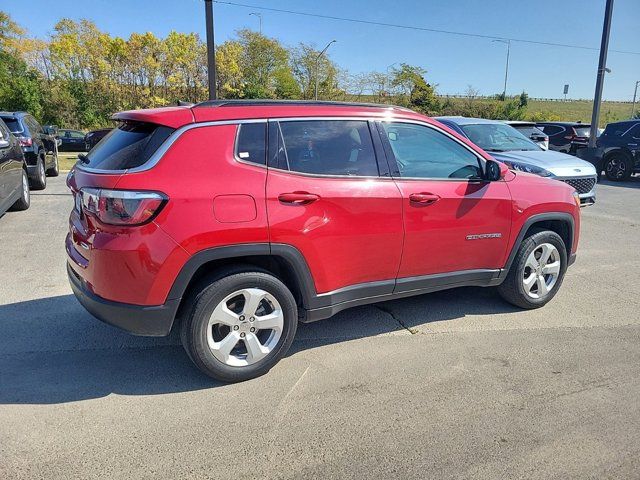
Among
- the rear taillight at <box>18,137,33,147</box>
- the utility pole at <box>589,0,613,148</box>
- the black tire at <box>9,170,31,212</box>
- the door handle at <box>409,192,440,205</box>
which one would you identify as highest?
the utility pole at <box>589,0,613,148</box>

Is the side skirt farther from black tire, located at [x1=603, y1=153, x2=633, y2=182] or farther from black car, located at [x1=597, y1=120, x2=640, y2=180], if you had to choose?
black tire, located at [x1=603, y1=153, x2=633, y2=182]

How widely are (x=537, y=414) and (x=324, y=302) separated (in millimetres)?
1528

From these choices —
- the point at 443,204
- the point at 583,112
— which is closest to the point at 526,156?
the point at 443,204

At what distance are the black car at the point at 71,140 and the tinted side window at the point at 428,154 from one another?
85.4ft

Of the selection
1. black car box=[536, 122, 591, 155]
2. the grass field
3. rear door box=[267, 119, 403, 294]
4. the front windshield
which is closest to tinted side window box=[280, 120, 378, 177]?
rear door box=[267, 119, 403, 294]

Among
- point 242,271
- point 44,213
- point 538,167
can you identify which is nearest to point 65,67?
point 44,213

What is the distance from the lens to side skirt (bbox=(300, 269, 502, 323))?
360 centimetres

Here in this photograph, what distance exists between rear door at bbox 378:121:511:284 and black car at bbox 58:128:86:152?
26.1 m

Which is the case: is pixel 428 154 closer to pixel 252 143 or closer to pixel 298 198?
pixel 298 198

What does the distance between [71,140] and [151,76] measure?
64.3 ft

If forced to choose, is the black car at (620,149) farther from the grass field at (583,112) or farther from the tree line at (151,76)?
the grass field at (583,112)

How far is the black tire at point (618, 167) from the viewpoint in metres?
14.7

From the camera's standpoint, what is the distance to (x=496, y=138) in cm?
993

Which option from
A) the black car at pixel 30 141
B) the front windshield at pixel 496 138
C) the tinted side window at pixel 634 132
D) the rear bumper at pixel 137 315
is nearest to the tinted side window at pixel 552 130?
the tinted side window at pixel 634 132
